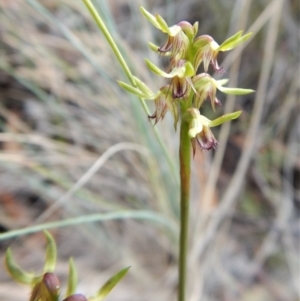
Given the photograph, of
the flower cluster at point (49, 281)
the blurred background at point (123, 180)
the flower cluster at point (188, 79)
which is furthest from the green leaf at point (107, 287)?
the blurred background at point (123, 180)

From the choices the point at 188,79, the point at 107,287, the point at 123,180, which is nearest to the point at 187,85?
the point at 188,79

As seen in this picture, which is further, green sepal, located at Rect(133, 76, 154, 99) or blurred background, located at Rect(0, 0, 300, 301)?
blurred background, located at Rect(0, 0, 300, 301)

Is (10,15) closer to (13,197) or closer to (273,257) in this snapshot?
(13,197)

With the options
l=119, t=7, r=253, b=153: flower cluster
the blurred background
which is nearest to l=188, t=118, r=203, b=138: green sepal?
l=119, t=7, r=253, b=153: flower cluster

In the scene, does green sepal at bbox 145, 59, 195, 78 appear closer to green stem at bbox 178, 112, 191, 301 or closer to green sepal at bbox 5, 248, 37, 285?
green stem at bbox 178, 112, 191, 301

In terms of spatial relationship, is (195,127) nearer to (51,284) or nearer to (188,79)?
(188,79)

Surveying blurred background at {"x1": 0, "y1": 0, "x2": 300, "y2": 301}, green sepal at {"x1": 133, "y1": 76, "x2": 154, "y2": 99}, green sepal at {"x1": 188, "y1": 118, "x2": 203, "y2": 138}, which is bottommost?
blurred background at {"x1": 0, "y1": 0, "x2": 300, "y2": 301}
